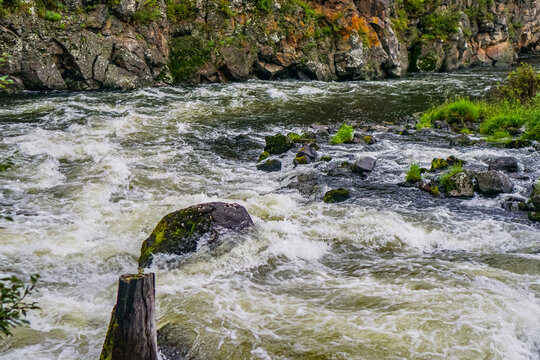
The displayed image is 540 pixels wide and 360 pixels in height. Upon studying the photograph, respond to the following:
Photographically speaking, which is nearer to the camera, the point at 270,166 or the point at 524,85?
the point at 270,166

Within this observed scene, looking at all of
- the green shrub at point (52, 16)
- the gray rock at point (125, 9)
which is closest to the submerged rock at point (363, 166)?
the gray rock at point (125, 9)

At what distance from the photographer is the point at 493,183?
10258 millimetres

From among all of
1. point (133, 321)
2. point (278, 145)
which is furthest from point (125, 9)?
point (133, 321)

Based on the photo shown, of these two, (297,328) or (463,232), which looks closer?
(297,328)

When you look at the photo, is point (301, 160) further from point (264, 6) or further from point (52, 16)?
point (264, 6)

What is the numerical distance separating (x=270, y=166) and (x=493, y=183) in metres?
5.81

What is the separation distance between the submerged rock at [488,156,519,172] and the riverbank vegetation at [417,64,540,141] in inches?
121

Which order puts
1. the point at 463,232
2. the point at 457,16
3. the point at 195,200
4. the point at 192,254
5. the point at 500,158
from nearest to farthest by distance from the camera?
1. the point at 192,254
2. the point at 463,232
3. the point at 195,200
4. the point at 500,158
5. the point at 457,16

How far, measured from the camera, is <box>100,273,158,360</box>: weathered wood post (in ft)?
12.8

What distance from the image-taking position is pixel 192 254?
23.8 ft

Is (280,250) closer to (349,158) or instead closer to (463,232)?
(463,232)

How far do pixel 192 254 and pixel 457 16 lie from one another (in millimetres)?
39624

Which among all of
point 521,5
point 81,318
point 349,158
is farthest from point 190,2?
point 521,5

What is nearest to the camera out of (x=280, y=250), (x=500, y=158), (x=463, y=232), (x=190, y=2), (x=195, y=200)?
(x=280, y=250)
